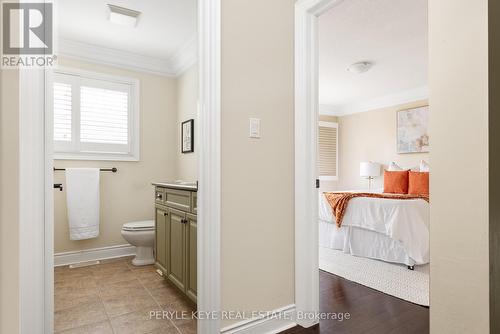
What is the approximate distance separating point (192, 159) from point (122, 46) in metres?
1.56

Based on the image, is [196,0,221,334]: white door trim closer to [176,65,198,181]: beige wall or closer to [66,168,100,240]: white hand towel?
[176,65,198,181]: beige wall

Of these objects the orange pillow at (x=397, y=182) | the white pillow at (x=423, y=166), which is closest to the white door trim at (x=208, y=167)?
the orange pillow at (x=397, y=182)

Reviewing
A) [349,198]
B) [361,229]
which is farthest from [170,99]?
[361,229]

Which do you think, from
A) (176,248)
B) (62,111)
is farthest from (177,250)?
(62,111)

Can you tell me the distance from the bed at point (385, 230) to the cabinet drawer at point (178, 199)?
2114mm

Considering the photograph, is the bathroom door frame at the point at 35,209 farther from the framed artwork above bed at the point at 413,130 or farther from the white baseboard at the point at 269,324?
the framed artwork above bed at the point at 413,130

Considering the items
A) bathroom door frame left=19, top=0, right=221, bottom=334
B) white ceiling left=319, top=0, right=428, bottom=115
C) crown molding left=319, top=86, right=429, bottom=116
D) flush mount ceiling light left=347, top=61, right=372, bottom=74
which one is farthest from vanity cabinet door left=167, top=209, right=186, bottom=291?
crown molding left=319, top=86, right=429, bottom=116

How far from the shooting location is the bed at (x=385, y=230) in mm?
2803

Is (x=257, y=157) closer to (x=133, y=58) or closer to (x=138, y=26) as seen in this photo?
(x=138, y=26)

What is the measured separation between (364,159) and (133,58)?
4869mm

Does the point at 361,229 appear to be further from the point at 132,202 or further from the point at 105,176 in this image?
the point at 105,176

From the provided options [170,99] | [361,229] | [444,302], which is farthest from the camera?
[170,99]

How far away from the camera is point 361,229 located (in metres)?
3.25

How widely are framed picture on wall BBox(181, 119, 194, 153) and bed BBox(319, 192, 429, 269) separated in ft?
6.45
